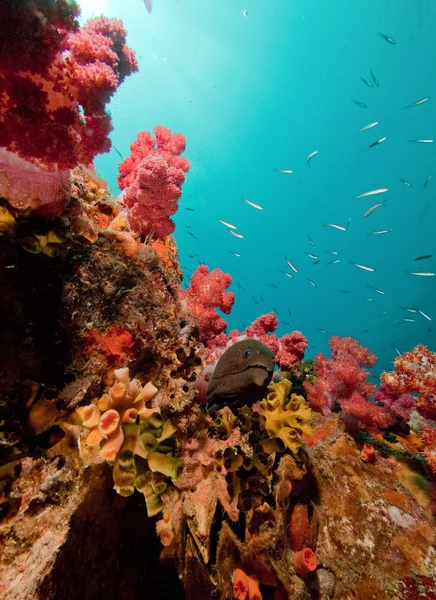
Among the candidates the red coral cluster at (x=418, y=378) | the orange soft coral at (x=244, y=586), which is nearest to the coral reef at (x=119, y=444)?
the orange soft coral at (x=244, y=586)

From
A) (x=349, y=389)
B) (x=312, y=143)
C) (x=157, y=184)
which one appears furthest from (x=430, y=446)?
(x=312, y=143)

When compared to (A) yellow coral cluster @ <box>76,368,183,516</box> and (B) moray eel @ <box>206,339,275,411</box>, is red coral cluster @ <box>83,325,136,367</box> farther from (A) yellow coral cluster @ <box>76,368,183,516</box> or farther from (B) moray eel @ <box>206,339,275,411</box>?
(B) moray eel @ <box>206,339,275,411</box>

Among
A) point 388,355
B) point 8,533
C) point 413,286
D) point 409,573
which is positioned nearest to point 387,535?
point 409,573

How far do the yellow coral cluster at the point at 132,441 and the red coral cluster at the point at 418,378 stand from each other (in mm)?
3651

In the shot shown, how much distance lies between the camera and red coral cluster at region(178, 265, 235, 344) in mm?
4480

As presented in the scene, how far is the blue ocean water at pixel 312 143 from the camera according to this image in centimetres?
7575

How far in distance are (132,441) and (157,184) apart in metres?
3.24

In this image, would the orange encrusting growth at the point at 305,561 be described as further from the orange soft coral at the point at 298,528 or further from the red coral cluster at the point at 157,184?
the red coral cluster at the point at 157,184

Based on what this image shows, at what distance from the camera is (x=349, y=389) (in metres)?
4.44

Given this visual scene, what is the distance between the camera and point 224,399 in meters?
3.35

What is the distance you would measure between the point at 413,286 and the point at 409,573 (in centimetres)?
13491

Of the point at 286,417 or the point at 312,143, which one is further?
the point at 312,143

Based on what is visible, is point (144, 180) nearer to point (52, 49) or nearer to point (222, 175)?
point (52, 49)

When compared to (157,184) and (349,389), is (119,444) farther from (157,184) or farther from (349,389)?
(349,389)
